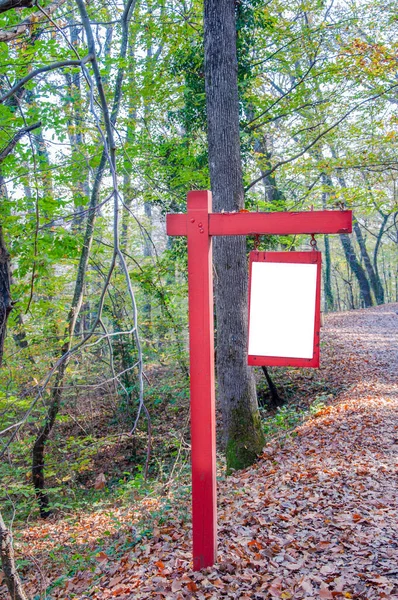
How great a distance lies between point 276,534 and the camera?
398 cm

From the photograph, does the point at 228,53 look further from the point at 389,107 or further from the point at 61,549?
the point at 389,107

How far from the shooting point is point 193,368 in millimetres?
3256

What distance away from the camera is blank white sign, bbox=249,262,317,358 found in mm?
3121

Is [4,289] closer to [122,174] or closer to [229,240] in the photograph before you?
[229,240]

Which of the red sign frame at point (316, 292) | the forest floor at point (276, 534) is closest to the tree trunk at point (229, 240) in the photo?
the forest floor at point (276, 534)

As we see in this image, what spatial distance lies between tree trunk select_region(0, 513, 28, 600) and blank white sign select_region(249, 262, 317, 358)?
7.35 ft

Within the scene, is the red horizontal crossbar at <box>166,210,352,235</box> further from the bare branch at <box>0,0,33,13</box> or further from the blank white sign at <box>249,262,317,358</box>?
the bare branch at <box>0,0,33,13</box>

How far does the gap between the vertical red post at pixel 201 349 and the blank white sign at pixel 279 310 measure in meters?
0.32

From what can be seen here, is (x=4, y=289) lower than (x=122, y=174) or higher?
lower

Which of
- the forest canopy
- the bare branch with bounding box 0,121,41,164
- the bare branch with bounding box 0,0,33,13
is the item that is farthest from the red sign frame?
the forest canopy

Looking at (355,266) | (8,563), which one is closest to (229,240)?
(8,563)

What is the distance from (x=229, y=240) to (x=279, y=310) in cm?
302

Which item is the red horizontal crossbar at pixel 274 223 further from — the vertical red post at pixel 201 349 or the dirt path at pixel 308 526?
the dirt path at pixel 308 526

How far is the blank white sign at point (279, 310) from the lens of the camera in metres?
3.12
